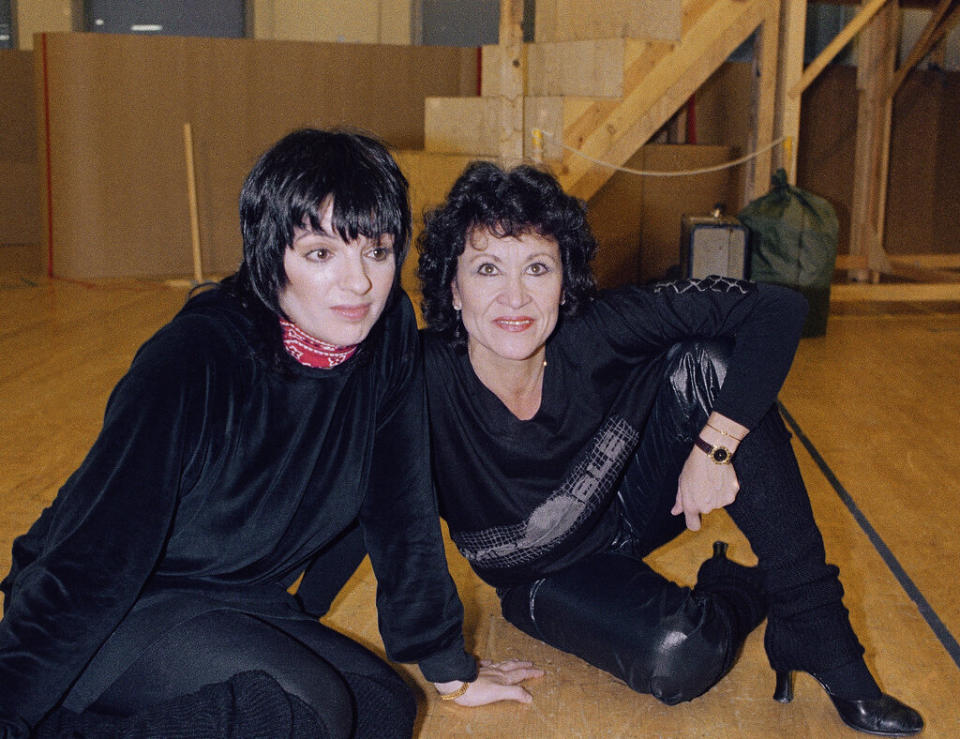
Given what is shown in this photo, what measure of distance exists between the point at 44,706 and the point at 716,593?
42.3 inches

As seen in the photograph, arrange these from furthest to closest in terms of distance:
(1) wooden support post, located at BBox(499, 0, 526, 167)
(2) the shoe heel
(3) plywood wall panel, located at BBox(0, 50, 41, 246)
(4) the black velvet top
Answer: (3) plywood wall panel, located at BBox(0, 50, 41, 246)
(1) wooden support post, located at BBox(499, 0, 526, 167)
(2) the shoe heel
(4) the black velvet top

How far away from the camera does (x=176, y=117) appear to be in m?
6.45

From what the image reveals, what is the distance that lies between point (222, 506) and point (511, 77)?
11.5 feet

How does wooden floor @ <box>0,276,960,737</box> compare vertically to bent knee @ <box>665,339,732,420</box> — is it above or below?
below

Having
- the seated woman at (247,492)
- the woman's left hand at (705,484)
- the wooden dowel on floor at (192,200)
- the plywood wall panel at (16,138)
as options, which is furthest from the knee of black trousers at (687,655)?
the plywood wall panel at (16,138)

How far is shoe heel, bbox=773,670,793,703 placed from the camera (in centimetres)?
167

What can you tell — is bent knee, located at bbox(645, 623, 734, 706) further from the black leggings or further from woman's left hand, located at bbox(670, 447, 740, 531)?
the black leggings

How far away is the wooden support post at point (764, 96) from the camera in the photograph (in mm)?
4887

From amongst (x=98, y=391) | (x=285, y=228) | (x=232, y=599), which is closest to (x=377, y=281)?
(x=285, y=228)

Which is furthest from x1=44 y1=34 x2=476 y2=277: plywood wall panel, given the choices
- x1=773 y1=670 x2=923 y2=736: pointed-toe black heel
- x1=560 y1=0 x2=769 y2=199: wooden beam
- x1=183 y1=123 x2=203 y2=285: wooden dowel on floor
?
x1=773 y1=670 x2=923 y2=736: pointed-toe black heel

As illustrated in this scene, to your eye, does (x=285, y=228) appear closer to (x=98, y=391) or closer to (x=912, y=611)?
(x=912, y=611)

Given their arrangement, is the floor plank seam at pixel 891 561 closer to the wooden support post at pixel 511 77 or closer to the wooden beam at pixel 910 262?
the wooden support post at pixel 511 77

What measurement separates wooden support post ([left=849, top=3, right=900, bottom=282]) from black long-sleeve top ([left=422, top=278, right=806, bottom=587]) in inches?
180

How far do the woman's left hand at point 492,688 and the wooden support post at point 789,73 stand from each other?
143 inches
